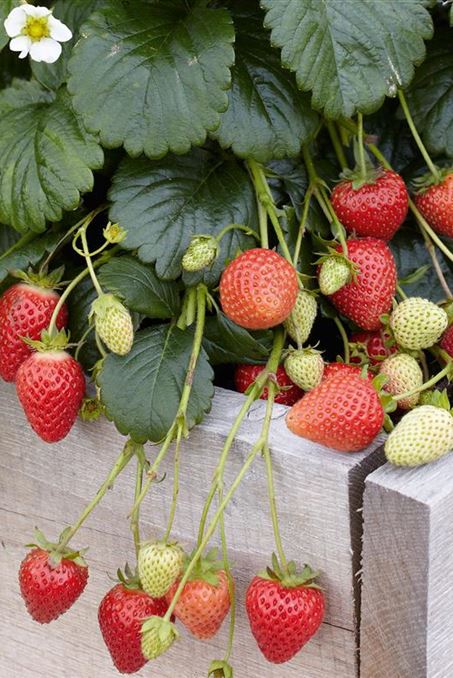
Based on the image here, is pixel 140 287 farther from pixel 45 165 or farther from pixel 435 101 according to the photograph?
pixel 435 101

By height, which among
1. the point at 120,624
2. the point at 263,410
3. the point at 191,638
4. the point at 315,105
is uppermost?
the point at 315,105

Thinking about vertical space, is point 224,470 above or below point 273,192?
below

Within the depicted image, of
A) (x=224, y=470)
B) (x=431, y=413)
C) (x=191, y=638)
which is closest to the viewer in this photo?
(x=431, y=413)

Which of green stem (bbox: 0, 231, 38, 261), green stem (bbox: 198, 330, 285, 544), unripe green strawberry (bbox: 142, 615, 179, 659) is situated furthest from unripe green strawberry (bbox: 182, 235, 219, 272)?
unripe green strawberry (bbox: 142, 615, 179, 659)

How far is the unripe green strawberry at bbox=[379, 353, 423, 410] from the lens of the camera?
1.04 m

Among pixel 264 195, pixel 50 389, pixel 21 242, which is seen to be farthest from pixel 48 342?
pixel 264 195

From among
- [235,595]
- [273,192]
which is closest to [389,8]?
[273,192]

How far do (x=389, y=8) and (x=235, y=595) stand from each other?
62 cm

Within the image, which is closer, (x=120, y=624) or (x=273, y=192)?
(x=120, y=624)

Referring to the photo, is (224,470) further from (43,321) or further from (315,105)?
(315,105)

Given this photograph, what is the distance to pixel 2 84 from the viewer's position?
4.92 ft

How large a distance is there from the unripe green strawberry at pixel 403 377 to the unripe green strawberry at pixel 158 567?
0.92 ft

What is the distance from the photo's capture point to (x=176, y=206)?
109cm

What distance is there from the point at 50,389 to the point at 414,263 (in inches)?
20.0
